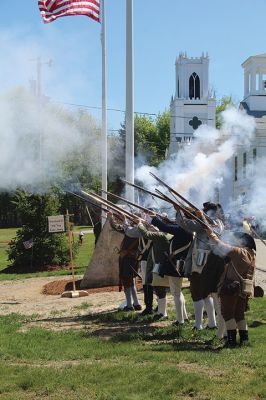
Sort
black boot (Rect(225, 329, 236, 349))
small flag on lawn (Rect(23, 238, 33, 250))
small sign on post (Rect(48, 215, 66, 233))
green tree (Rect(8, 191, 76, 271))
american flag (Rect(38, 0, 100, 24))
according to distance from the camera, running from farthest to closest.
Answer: green tree (Rect(8, 191, 76, 271)) → small flag on lawn (Rect(23, 238, 33, 250)) → small sign on post (Rect(48, 215, 66, 233)) → american flag (Rect(38, 0, 100, 24)) → black boot (Rect(225, 329, 236, 349))

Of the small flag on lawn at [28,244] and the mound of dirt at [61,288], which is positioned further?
the small flag on lawn at [28,244]

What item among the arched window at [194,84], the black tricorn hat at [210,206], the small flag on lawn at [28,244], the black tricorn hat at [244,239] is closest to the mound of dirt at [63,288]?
the small flag on lawn at [28,244]

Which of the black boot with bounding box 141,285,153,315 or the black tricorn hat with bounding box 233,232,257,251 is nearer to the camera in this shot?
the black tricorn hat with bounding box 233,232,257,251

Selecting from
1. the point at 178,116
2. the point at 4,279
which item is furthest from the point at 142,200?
the point at 178,116

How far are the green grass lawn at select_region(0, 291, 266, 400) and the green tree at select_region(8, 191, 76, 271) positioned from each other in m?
13.7

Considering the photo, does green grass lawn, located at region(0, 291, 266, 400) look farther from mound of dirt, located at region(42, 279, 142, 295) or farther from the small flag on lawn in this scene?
the small flag on lawn

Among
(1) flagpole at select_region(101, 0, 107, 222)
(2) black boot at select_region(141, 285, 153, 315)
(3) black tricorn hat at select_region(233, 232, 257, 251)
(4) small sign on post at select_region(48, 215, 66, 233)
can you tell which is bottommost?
(2) black boot at select_region(141, 285, 153, 315)

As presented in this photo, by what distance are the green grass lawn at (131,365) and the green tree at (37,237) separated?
13.7 m

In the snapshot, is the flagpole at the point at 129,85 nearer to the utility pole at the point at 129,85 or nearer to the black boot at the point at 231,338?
the utility pole at the point at 129,85

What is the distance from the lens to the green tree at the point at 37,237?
82.1 ft

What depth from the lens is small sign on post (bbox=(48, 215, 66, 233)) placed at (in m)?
18.7

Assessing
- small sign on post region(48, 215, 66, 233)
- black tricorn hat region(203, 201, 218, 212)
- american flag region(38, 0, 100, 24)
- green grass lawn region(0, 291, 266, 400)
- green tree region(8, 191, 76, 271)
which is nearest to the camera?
green grass lawn region(0, 291, 266, 400)

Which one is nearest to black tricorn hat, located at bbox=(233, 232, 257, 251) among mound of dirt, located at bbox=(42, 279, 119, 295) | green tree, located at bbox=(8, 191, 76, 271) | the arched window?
mound of dirt, located at bbox=(42, 279, 119, 295)

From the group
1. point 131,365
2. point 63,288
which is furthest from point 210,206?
point 63,288
